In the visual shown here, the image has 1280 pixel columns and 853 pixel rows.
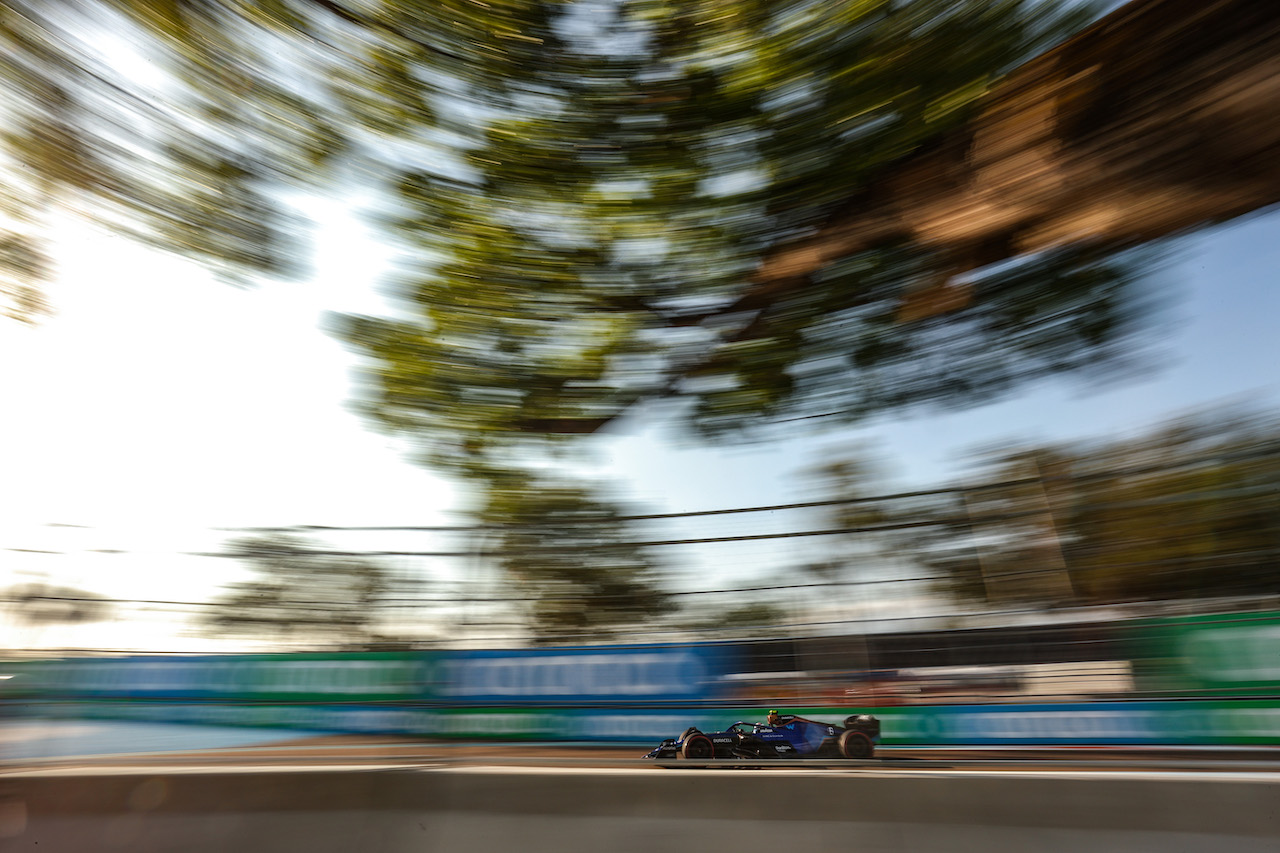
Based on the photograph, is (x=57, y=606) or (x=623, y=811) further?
(x=57, y=606)

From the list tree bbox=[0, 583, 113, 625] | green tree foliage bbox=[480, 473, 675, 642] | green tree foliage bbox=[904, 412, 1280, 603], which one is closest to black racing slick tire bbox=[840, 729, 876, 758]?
green tree foliage bbox=[904, 412, 1280, 603]

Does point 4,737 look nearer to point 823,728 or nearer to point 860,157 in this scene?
point 823,728

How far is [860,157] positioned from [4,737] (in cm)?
564

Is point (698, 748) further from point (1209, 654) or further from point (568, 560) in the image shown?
point (1209, 654)

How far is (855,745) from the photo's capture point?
10.1ft

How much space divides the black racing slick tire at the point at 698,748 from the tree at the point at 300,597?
2050mm

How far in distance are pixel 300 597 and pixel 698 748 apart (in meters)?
3.04

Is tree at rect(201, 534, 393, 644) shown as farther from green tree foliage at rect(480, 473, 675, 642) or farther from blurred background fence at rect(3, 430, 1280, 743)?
green tree foliage at rect(480, 473, 675, 642)

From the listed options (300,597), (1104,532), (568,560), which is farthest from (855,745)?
(300,597)

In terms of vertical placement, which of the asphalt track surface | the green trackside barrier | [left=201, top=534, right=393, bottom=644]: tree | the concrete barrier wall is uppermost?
[left=201, top=534, right=393, bottom=644]: tree

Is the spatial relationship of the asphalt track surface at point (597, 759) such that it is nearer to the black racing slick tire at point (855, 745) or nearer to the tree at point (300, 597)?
the black racing slick tire at point (855, 745)

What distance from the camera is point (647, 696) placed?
11.3 ft

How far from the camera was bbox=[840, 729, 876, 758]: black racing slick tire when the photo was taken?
3.02 m

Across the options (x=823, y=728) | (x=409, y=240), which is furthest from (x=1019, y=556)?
(x=409, y=240)
